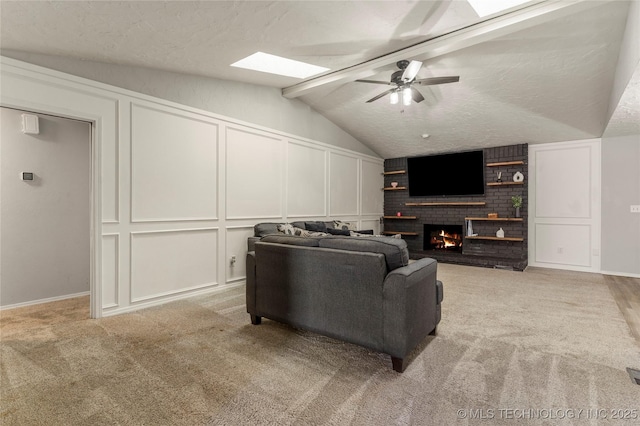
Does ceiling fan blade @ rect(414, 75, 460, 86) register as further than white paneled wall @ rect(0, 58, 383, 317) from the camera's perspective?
Yes

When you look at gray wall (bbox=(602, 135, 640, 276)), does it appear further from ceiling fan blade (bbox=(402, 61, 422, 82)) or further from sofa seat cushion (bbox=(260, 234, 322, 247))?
sofa seat cushion (bbox=(260, 234, 322, 247))

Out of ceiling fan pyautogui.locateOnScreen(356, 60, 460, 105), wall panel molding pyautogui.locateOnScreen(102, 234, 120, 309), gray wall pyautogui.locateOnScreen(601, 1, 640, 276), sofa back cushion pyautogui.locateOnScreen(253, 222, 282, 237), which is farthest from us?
gray wall pyautogui.locateOnScreen(601, 1, 640, 276)

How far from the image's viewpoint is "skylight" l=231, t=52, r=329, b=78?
3741mm

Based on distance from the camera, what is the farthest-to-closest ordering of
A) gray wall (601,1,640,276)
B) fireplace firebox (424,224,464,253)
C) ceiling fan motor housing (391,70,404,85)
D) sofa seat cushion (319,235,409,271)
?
fireplace firebox (424,224,464,253), gray wall (601,1,640,276), ceiling fan motor housing (391,70,404,85), sofa seat cushion (319,235,409,271)

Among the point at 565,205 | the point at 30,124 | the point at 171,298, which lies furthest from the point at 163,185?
the point at 565,205

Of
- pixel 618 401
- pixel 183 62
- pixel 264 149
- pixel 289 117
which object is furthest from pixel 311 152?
pixel 618 401

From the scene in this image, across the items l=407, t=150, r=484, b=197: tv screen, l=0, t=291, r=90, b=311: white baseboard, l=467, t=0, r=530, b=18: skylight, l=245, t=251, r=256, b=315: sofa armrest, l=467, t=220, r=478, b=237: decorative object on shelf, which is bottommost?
l=0, t=291, r=90, b=311: white baseboard

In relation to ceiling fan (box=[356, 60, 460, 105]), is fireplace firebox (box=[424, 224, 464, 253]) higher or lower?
lower

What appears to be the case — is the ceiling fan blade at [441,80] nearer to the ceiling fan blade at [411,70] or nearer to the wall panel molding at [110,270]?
the ceiling fan blade at [411,70]

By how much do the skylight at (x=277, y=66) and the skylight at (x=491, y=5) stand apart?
1.92 metres

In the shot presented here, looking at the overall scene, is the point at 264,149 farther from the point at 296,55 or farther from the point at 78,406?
the point at 78,406

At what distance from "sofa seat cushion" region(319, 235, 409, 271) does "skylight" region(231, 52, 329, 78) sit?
2578 millimetres

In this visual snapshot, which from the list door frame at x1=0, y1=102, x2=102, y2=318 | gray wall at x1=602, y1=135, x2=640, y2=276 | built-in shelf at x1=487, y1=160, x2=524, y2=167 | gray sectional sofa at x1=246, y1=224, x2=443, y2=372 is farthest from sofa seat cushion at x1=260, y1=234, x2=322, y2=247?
gray wall at x1=602, y1=135, x2=640, y2=276

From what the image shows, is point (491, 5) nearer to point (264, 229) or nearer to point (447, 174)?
point (264, 229)
